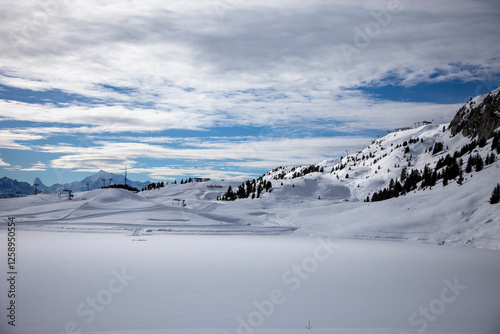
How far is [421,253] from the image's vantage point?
16891mm

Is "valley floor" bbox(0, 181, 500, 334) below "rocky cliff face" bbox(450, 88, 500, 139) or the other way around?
A: below

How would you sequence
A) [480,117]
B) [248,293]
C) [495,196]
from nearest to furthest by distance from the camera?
[248,293] → [495,196] → [480,117]

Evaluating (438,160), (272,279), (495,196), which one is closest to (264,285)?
(272,279)

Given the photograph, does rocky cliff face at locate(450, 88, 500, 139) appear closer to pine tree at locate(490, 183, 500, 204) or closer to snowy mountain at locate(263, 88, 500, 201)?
snowy mountain at locate(263, 88, 500, 201)

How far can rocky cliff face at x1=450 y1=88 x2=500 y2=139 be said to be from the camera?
43734 millimetres

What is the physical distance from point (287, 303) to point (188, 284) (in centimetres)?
299

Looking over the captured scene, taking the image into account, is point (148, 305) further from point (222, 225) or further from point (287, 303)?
point (222, 225)

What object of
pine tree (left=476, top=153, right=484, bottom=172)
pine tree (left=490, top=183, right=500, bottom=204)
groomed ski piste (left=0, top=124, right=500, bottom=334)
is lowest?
groomed ski piste (left=0, top=124, right=500, bottom=334)

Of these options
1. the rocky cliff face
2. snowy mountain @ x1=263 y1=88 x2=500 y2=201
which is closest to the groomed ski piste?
snowy mountain @ x1=263 y1=88 x2=500 y2=201

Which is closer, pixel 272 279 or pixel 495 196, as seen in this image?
pixel 272 279

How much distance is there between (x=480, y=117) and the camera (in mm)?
49125

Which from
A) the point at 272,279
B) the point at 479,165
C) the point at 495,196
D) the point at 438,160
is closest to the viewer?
the point at 272,279

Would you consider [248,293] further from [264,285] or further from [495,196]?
[495,196]

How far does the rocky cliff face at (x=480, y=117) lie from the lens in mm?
43734
